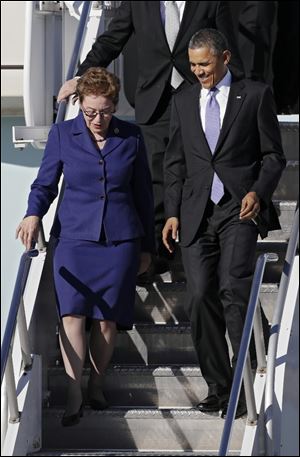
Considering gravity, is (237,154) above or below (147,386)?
above

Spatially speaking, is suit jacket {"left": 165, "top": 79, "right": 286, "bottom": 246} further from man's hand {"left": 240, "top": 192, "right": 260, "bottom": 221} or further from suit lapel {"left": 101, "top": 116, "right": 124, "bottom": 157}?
suit lapel {"left": 101, "top": 116, "right": 124, "bottom": 157}

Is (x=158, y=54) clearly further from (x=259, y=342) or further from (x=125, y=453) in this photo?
(x=125, y=453)

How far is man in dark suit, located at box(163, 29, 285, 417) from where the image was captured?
633 cm

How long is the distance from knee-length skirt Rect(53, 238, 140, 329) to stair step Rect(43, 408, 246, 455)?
0.40m

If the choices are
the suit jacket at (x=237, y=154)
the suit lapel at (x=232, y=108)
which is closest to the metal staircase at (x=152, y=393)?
the suit jacket at (x=237, y=154)

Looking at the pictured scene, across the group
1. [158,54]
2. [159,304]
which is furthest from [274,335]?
[158,54]

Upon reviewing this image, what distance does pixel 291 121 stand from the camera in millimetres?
8281

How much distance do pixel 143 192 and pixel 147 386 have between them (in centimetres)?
85

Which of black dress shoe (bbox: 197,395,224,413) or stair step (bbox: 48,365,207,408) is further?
stair step (bbox: 48,365,207,408)

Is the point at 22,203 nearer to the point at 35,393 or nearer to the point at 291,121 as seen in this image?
the point at 291,121

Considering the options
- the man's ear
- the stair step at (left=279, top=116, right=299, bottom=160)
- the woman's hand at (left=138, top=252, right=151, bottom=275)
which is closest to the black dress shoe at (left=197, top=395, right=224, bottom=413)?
the woman's hand at (left=138, top=252, right=151, bottom=275)

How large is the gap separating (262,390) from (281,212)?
1.32m

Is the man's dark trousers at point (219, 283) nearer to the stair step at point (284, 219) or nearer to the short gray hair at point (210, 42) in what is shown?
the short gray hair at point (210, 42)

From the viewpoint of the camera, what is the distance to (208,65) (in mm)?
6312
